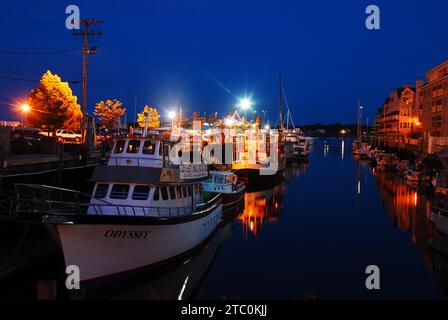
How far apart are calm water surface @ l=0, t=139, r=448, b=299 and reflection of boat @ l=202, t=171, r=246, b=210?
1.37 metres

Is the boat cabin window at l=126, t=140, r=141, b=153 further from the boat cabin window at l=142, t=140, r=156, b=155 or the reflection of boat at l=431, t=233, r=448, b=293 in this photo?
the reflection of boat at l=431, t=233, r=448, b=293

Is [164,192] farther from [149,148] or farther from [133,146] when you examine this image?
[133,146]

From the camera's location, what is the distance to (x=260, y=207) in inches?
1532

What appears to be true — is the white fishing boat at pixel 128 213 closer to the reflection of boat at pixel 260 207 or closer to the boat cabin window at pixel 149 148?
the boat cabin window at pixel 149 148

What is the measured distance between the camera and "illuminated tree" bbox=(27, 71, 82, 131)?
46.9 meters

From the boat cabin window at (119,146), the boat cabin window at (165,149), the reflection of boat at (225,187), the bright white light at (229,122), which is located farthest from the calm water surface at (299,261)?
the bright white light at (229,122)

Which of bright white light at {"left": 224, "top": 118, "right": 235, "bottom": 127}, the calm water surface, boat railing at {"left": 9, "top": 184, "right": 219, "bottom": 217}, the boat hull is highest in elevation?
bright white light at {"left": 224, "top": 118, "right": 235, "bottom": 127}

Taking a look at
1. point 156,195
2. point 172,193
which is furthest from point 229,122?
point 156,195

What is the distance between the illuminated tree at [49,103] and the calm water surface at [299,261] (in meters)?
23.6

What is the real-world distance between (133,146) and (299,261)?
1048 centimetres

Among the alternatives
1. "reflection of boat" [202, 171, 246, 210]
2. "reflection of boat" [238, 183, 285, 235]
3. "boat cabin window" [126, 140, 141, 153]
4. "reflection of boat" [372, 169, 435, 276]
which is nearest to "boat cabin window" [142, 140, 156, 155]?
"boat cabin window" [126, 140, 141, 153]

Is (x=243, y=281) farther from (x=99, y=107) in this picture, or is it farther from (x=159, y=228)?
(x=99, y=107)

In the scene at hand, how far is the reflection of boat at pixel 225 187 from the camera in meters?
34.7
